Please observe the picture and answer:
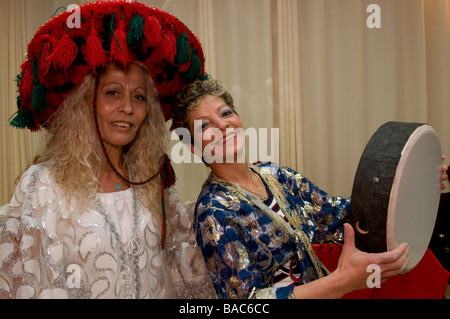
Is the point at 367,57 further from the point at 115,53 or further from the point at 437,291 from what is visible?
the point at 115,53

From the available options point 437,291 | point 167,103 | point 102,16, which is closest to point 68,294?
point 167,103

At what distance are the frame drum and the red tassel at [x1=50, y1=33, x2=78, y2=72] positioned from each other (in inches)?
39.8

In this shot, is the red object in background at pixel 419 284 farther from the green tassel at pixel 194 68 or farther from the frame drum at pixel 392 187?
the green tassel at pixel 194 68

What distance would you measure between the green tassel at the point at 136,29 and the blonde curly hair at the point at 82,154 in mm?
176

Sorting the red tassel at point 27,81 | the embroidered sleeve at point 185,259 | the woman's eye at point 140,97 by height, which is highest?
the red tassel at point 27,81

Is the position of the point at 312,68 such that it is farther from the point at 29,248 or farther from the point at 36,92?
the point at 29,248

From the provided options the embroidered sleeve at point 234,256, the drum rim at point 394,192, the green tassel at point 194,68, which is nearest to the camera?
the drum rim at point 394,192

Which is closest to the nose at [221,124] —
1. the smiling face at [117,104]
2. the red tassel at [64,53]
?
the smiling face at [117,104]

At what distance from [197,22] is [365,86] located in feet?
4.45

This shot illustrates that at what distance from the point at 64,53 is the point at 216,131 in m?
0.58

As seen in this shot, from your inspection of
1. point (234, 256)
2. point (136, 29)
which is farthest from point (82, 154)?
point (234, 256)

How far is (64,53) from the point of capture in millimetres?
1104

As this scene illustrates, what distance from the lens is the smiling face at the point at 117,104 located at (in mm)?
1250
